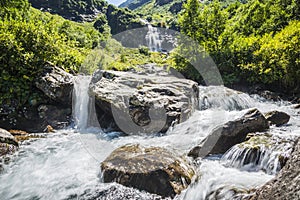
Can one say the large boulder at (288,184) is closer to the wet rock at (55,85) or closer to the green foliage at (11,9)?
the wet rock at (55,85)

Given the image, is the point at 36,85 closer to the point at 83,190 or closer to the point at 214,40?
the point at 83,190

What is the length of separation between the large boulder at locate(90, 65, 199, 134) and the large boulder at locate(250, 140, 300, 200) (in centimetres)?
762

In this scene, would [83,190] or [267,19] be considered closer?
[83,190]

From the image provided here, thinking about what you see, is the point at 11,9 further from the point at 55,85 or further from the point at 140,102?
the point at 140,102

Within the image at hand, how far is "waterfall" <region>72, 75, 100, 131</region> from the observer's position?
39.1 ft

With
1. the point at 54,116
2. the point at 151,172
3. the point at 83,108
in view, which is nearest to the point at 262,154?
the point at 151,172

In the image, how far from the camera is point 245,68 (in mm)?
16750

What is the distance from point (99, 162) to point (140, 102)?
373 cm

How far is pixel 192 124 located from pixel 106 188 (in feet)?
17.8

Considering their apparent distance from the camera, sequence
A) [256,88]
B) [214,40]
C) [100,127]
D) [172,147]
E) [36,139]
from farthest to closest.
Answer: [214,40] → [256,88] → [100,127] → [36,139] → [172,147]

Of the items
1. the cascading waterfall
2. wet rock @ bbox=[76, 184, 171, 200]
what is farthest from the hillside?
wet rock @ bbox=[76, 184, 171, 200]

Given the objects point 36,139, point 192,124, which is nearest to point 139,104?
point 192,124

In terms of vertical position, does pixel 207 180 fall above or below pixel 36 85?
below

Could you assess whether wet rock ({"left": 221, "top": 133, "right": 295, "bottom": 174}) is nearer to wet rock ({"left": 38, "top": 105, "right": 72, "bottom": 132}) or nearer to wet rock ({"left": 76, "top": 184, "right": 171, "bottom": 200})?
wet rock ({"left": 76, "top": 184, "right": 171, "bottom": 200})
